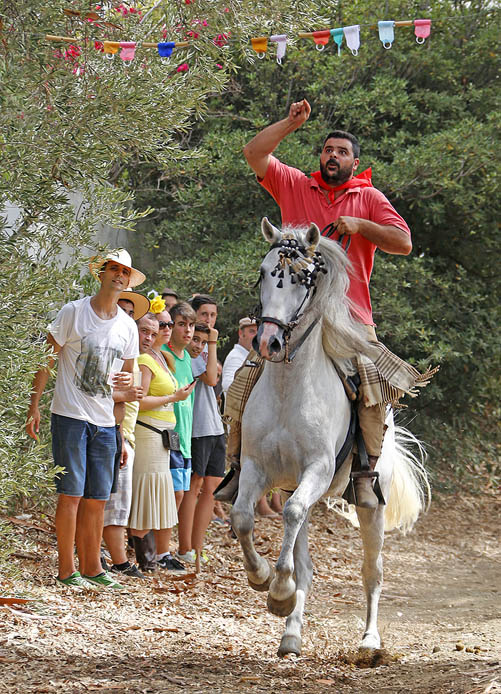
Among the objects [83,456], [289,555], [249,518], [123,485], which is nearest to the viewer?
[289,555]

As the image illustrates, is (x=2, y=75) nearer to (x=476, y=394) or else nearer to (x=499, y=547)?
(x=499, y=547)

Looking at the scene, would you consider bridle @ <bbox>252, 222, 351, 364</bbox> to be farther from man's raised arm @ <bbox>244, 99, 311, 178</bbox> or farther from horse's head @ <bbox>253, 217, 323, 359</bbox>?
man's raised arm @ <bbox>244, 99, 311, 178</bbox>

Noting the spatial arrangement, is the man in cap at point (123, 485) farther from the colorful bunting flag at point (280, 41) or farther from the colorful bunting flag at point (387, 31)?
the colorful bunting flag at point (387, 31)

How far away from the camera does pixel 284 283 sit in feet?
14.8

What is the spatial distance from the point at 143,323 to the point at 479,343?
6169 millimetres

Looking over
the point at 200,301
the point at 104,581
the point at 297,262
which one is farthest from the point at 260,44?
the point at 104,581

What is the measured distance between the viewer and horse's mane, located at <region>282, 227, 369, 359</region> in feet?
15.6

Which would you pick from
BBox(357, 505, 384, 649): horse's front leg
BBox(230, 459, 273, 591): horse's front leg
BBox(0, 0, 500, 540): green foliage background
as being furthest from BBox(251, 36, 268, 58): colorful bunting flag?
BBox(357, 505, 384, 649): horse's front leg

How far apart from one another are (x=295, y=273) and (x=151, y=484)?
3.12 metres

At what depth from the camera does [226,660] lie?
4891 millimetres

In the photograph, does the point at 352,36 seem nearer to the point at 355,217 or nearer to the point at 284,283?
the point at 355,217

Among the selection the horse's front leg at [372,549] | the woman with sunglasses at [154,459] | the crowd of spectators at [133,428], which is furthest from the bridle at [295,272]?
the woman with sunglasses at [154,459]

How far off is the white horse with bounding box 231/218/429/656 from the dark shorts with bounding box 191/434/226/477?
2.87 meters

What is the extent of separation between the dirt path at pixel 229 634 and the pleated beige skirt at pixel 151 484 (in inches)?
18.5
